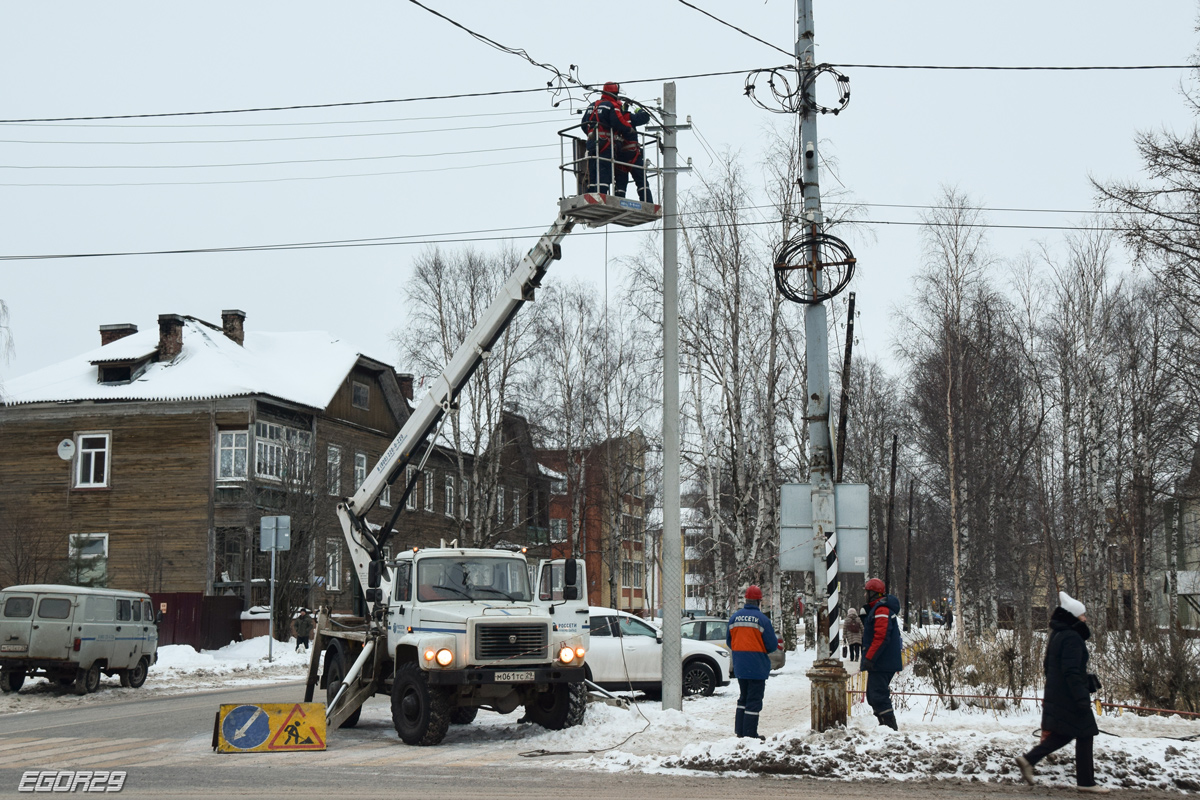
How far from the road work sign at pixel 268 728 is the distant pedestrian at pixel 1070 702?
26.1ft

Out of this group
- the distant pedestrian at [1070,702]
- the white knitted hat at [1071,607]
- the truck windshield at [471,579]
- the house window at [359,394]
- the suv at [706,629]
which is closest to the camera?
the distant pedestrian at [1070,702]

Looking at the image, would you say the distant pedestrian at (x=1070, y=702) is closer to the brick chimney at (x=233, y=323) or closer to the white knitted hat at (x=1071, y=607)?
the white knitted hat at (x=1071, y=607)

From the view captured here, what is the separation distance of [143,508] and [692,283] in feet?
74.6

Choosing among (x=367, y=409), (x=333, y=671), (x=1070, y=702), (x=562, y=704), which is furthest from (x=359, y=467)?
(x=1070, y=702)

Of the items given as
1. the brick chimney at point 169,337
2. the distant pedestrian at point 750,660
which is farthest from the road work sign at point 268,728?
the brick chimney at point 169,337

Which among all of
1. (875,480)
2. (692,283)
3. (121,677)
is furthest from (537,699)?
(875,480)

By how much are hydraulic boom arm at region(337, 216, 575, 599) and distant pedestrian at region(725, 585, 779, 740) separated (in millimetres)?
6745

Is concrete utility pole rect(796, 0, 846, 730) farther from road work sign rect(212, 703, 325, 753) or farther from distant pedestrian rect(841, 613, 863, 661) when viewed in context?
distant pedestrian rect(841, 613, 863, 661)

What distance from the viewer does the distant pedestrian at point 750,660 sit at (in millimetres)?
13086

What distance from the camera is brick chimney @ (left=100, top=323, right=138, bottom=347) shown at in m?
48.2

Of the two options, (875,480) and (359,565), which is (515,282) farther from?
(875,480)

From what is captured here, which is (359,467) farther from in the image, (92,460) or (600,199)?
(600,199)

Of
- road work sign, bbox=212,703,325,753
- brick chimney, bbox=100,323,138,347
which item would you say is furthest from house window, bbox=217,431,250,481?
road work sign, bbox=212,703,325,753

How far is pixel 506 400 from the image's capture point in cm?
4391
